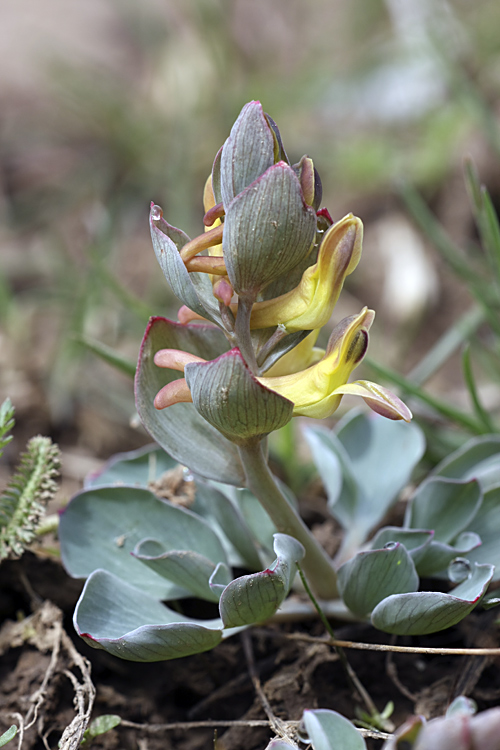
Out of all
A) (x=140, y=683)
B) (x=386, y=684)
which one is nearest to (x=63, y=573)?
(x=140, y=683)

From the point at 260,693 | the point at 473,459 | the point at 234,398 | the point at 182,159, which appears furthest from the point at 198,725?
the point at 182,159

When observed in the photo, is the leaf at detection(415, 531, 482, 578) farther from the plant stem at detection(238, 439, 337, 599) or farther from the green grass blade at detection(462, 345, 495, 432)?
the green grass blade at detection(462, 345, 495, 432)

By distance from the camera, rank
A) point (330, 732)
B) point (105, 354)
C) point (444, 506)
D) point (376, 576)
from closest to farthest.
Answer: point (330, 732) < point (376, 576) < point (444, 506) < point (105, 354)

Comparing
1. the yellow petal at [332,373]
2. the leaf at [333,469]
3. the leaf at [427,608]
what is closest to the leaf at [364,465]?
the leaf at [333,469]

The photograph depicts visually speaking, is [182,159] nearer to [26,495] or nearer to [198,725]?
[26,495]

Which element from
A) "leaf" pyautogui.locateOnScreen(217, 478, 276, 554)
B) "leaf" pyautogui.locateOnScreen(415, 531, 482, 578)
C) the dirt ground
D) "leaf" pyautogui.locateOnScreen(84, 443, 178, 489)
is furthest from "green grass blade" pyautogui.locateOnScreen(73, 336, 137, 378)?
"leaf" pyautogui.locateOnScreen(415, 531, 482, 578)

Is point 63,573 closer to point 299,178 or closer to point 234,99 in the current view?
point 299,178
